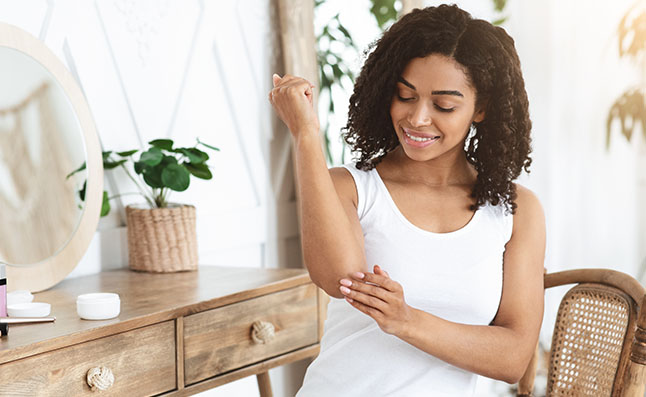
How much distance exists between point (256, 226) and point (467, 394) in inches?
47.8

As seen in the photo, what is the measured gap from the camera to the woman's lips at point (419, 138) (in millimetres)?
1411

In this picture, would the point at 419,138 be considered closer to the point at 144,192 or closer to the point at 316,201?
the point at 316,201

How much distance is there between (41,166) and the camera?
182 cm

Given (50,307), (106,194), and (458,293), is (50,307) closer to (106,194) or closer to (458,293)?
(106,194)

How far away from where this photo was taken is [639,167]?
2.75 m

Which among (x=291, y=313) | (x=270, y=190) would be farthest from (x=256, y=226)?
(x=291, y=313)

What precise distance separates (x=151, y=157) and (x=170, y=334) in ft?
1.76

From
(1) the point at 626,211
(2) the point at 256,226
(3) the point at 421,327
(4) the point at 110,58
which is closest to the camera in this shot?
(3) the point at 421,327

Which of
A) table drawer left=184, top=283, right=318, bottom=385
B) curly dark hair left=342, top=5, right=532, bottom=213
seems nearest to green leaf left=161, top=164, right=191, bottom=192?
table drawer left=184, top=283, right=318, bottom=385

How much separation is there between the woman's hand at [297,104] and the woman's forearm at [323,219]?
0.01 metres

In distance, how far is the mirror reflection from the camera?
1.74 metres

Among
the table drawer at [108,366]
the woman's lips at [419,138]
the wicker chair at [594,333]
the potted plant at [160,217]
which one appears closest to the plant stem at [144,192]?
the potted plant at [160,217]

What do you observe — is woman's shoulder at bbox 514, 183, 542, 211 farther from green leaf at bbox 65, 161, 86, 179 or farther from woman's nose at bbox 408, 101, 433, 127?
green leaf at bbox 65, 161, 86, 179

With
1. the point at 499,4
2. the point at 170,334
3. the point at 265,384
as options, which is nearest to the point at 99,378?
the point at 170,334
